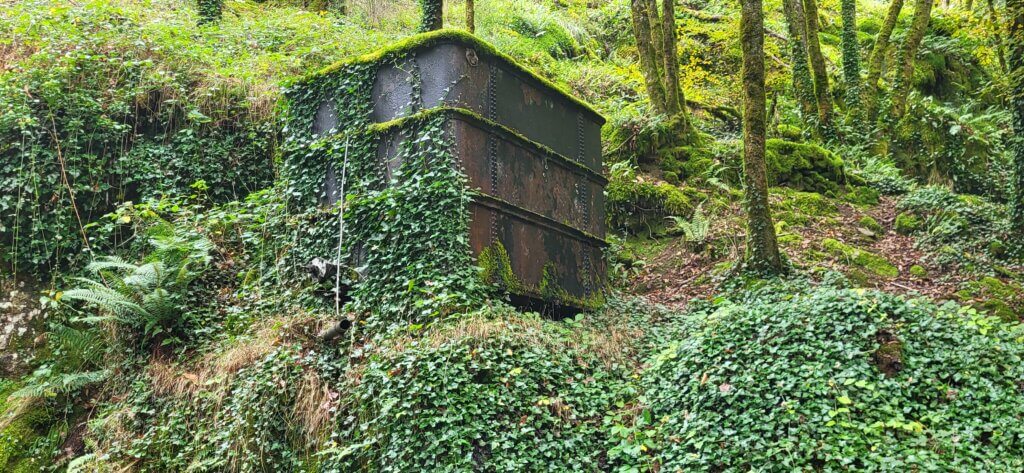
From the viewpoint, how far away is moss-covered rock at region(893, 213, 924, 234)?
42.1ft

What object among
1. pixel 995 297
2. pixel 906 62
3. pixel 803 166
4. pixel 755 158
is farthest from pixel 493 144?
pixel 906 62

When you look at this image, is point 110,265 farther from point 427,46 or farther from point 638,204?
point 638,204

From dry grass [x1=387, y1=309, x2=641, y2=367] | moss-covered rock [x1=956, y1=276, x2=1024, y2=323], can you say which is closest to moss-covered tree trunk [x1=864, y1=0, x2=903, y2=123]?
moss-covered rock [x1=956, y1=276, x2=1024, y2=323]

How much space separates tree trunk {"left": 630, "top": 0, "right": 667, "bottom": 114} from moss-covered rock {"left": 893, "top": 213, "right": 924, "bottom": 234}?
4.94 m

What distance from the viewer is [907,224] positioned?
42.5ft

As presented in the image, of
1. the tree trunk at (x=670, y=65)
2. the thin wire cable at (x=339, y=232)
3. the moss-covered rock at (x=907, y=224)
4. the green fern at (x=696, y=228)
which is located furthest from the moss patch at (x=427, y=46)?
the moss-covered rock at (x=907, y=224)

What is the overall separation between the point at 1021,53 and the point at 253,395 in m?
11.9

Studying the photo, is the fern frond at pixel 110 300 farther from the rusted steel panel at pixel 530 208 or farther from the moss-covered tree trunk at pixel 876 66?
the moss-covered tree trunk at pixel 876 66

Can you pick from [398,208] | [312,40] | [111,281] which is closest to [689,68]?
[312,40]

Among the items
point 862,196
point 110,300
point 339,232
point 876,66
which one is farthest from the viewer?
point 876,66

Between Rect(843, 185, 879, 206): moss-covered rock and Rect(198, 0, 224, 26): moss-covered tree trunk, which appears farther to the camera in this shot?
Rect(198, 0, 224, 26): moss-covered tree trunk

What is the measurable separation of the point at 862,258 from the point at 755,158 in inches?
101

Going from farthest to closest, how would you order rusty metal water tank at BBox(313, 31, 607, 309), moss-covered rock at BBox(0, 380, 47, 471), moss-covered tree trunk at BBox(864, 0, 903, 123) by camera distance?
1. moss-covered tree trunk at BBox(864, 0, 903, 123)
2. rusty metal water tank at BBox(313, 31, 607, 309)
3. moss-covered rock at BBox(0, 380, 47, 471)

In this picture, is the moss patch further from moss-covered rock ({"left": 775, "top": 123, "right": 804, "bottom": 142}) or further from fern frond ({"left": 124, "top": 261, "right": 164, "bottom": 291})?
moss-covered rock ({"left": 775, "top": 123, "right": 804, "bottom": 142})
